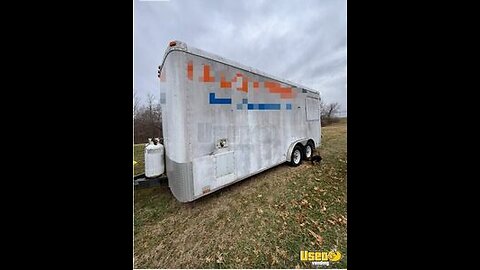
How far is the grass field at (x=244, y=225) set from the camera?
135 centimetres

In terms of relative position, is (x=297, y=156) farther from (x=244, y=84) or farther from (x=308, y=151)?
(x=244, y=84)

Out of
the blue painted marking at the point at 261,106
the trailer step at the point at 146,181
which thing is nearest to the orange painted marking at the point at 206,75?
the blue painted marking at the point at 261,106

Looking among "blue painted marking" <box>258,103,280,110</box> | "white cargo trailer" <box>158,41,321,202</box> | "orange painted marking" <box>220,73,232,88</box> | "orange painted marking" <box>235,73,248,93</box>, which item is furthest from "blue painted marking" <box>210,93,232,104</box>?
"blue painted marking" <box>258,103,280,110</box>

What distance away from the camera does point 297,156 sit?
300 centimetres

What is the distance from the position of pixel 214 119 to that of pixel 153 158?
1.00m

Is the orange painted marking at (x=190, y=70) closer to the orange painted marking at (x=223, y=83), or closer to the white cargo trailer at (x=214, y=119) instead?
the white cargo trailer at (x=214, y=119)

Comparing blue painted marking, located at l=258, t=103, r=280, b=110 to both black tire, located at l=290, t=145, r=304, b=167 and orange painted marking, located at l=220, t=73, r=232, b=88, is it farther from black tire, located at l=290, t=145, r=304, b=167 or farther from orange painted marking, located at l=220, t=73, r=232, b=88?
black tire, located at l=290, t=145, r=304, b=167

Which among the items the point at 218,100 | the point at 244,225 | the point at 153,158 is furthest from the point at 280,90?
the point at 153,158

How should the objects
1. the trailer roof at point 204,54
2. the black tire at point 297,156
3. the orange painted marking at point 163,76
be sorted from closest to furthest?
the trailer roof at point 204,54
the orange painted marking at point 163,76
the black tire at point 297,156

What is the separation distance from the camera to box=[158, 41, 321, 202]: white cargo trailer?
1395mm

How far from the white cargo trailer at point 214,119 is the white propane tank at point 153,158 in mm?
110
